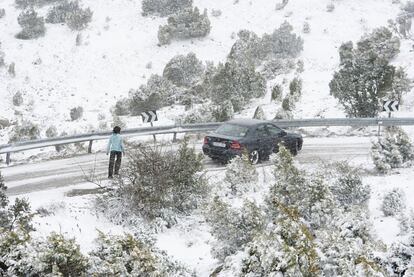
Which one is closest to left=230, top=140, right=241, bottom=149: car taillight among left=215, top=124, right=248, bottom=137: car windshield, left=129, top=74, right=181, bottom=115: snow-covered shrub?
left=215, top=124, right=248, bottom=137: car windshield

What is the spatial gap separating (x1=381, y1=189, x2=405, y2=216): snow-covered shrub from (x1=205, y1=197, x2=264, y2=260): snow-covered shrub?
11.2ft

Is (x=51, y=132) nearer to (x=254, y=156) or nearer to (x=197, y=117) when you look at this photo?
(x=197, y=117)

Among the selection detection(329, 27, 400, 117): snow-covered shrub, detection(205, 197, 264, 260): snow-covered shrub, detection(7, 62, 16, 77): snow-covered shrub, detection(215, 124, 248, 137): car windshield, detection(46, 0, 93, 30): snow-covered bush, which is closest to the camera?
detection(205, 197, 264, 260): snow-covered shrub

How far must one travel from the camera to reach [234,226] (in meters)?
8.40

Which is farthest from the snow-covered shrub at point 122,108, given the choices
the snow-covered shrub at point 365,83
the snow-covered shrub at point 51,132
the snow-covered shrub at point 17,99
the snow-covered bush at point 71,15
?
the snow-covered bush at point 71,15

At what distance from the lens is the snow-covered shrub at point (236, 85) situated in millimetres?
28172

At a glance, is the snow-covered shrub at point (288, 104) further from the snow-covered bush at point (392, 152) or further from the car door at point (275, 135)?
the snow-covered bush at point (392, 152)

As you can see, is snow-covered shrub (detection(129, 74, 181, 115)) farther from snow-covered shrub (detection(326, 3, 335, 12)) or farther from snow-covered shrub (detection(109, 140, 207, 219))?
snow-covered shrub (detection(326, 3, 335, 12))

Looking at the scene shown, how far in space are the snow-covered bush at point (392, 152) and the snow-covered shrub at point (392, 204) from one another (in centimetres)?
401

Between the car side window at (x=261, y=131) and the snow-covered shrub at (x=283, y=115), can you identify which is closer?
the car side window at (x=261, y=131)

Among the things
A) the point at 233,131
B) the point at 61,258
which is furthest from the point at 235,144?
the point at 61,258

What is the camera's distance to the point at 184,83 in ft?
110

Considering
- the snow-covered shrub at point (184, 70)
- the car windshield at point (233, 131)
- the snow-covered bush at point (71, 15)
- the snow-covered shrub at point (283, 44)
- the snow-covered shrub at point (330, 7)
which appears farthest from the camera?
the snow-covered shrub at point (330, 7)

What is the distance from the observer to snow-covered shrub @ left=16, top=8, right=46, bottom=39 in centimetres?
3894
